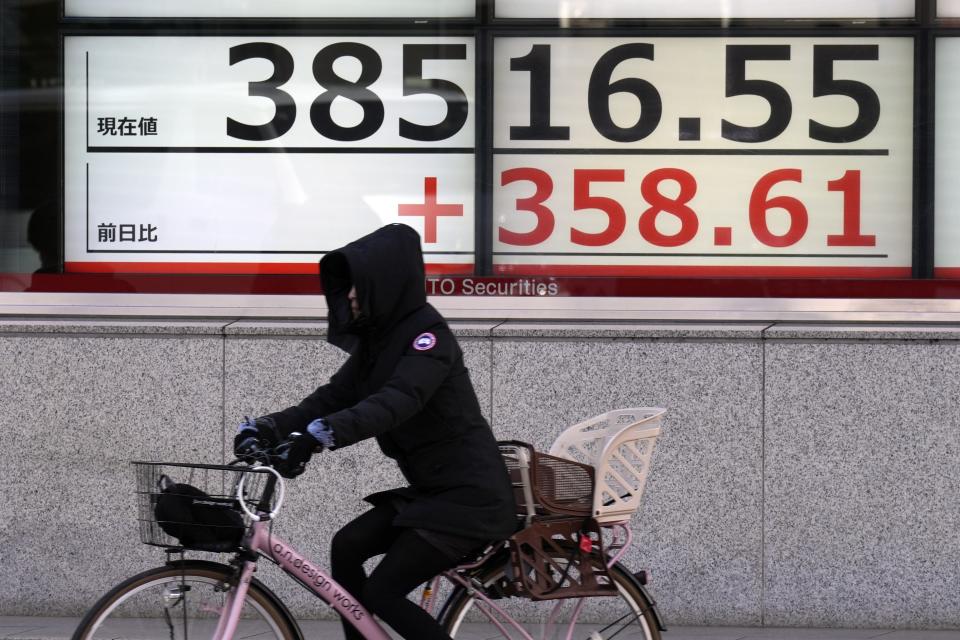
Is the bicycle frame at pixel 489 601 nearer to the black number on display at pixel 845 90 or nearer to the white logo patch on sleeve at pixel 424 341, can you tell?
the white logo patch on sleeve at pixel 424 341

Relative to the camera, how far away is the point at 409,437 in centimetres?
399

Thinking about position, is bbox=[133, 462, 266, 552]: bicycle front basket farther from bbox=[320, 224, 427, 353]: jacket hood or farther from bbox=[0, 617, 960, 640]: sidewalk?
bbox=[0, 617, 960, 640]: sidewalk

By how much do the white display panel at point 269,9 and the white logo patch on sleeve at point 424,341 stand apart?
3.43 metres

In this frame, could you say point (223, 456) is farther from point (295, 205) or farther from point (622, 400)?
point (622, 400)

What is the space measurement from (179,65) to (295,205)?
0.98 metres

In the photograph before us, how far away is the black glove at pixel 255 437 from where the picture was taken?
3855mm

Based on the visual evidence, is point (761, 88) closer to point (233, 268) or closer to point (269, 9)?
point (269, 9)

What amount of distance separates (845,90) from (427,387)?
395 centimetres

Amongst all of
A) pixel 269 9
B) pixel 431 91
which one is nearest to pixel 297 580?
pixel 431 91

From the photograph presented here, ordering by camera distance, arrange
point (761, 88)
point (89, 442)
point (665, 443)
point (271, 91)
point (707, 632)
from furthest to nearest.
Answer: point (271, 91) < point (761, 88) < point (89, 442) < point (665, 443) < point (707, 632)

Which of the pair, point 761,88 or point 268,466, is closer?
point 268,466

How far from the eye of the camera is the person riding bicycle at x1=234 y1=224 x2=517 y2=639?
3873 mm

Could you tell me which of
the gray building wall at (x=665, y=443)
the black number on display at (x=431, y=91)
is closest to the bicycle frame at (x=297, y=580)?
the gray building wall at (x=665, y=443)

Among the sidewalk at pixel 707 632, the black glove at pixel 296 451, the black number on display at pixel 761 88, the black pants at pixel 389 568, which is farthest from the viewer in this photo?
the black number on display at pixel 761 88
